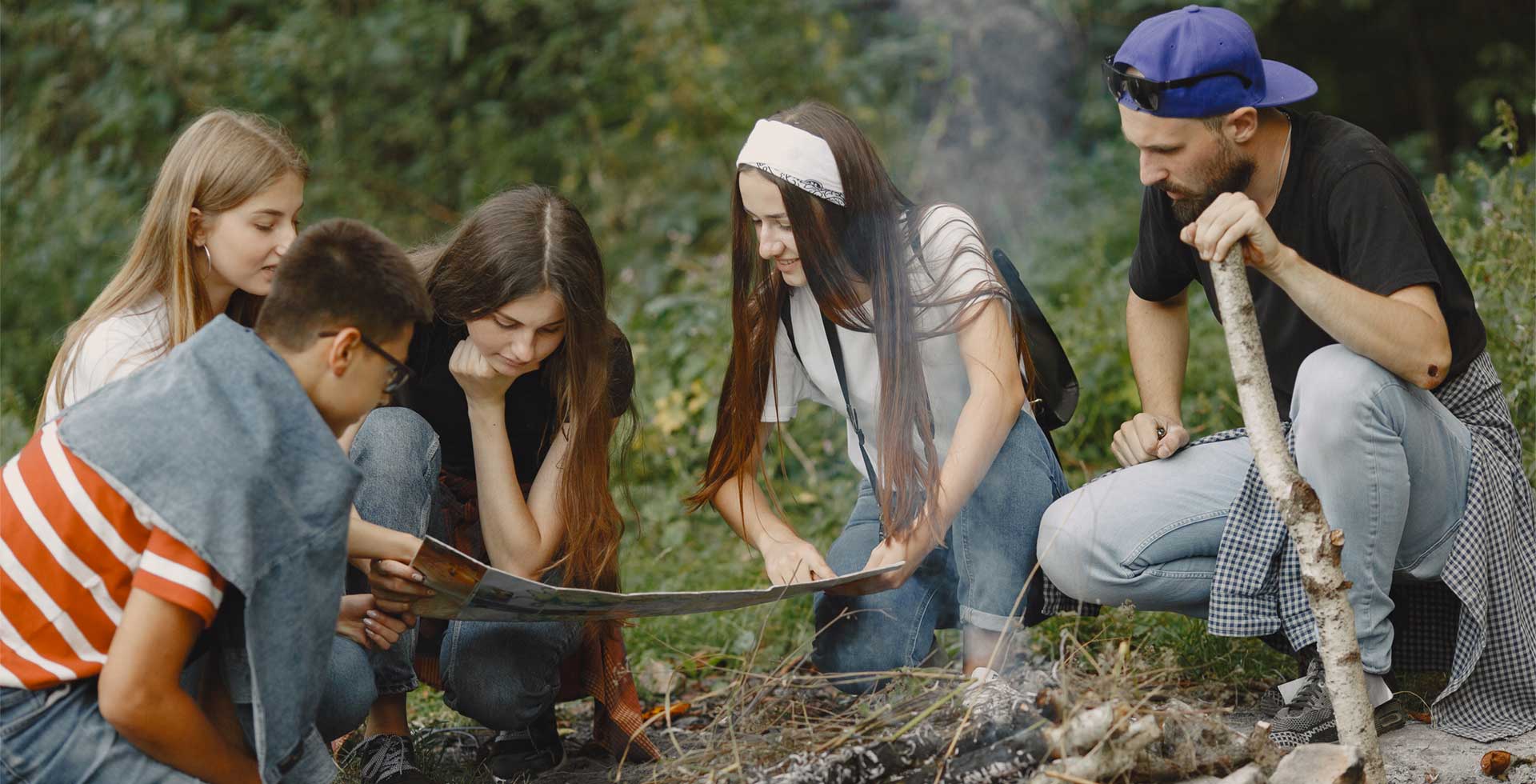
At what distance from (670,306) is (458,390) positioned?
9.22ft

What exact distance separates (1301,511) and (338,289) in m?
1.50

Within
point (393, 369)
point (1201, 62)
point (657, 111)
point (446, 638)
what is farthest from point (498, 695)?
point (657, 111)

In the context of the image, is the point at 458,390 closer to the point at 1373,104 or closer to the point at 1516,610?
the point at 1516,610

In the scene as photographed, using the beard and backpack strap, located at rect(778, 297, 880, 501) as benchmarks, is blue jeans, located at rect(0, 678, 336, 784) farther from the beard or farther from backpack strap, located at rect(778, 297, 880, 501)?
the beard

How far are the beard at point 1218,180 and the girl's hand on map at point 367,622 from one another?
5.49 feet

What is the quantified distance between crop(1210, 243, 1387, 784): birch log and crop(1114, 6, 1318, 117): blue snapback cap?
45 centimetres

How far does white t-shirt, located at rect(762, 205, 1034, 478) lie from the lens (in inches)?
106

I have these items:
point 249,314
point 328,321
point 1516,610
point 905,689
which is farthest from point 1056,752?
point 249,314

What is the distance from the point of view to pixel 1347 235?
2492 millimetres

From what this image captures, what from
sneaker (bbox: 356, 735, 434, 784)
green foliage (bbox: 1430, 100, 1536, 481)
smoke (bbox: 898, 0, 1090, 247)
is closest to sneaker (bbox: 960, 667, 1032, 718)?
sneaker (bbox: 356, 735, 434, 784)

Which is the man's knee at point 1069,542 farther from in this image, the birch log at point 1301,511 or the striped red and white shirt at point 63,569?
the striped red and white shirt at point 63,569

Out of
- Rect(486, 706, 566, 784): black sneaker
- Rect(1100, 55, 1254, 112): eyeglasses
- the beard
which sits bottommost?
Rect(486, 706, 566, 784): black sneaker

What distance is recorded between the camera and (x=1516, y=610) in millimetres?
2531

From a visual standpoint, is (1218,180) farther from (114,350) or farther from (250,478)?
(114,350)
